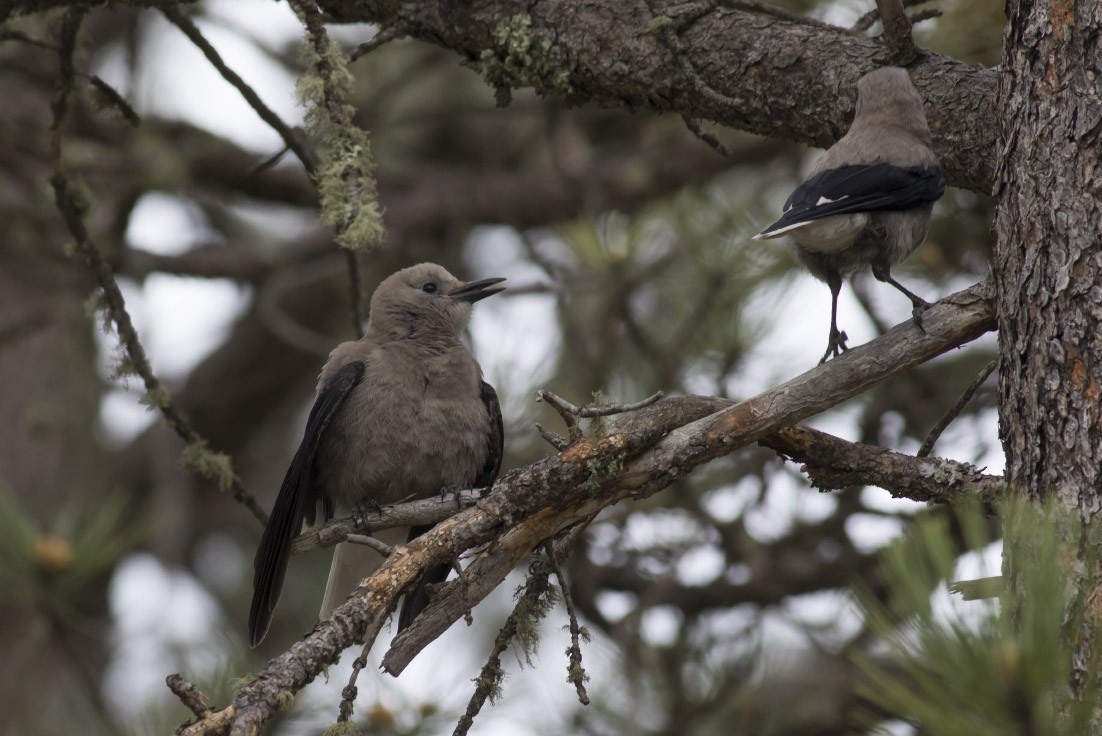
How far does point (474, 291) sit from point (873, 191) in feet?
7.12

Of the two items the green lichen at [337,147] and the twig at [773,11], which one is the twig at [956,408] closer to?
the twig at [773,11]

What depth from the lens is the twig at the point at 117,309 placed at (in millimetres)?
3660

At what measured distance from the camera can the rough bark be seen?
2.29m

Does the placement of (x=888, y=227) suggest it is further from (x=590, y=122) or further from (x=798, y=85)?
(x=590, y=122)

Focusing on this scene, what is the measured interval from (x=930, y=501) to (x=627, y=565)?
2.81m

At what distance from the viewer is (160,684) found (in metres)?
6.42

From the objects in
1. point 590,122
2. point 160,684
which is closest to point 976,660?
point 160,684

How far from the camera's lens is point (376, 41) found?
131 inches

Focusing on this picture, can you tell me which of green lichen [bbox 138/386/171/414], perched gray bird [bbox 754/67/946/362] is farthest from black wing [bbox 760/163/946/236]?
green lichen [bbox 138/386/171/414]

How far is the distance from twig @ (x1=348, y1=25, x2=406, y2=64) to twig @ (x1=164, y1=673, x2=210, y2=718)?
1.92 metres

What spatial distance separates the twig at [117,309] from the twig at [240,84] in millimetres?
394

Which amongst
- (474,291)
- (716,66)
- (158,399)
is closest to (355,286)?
(158,399)

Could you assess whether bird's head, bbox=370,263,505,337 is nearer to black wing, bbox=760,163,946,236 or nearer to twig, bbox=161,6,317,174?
twig, bbox=161,6,317,174

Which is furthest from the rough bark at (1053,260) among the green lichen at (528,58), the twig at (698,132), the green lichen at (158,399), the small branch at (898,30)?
the green lichen at (158,399)
